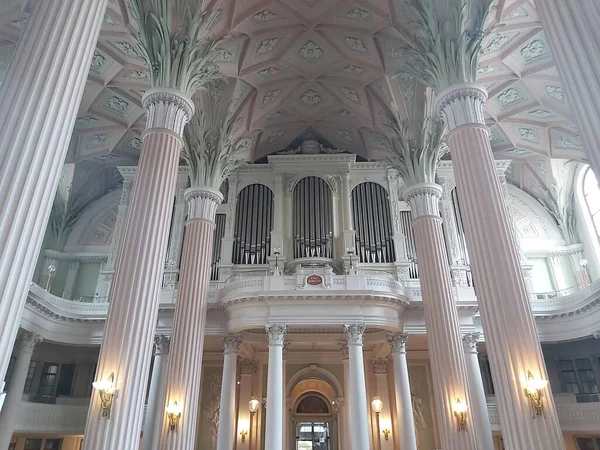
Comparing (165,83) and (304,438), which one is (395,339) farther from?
(165,83)

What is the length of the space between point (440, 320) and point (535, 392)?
5.34 metres

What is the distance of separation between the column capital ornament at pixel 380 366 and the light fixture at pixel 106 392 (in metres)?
14.6

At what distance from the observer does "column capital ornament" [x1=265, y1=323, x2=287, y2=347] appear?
15961 mm

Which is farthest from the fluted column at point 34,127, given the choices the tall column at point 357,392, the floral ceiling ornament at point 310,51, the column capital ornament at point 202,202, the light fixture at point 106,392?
the floral ceiling ornament at point 310,51

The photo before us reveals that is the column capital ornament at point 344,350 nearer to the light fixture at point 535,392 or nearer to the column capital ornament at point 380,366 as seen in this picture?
the column capital ornament at point 380,366

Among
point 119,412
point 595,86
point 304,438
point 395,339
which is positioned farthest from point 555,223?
point 119,412

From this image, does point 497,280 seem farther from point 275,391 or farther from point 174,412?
point 174,412

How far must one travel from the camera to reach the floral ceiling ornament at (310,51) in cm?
1778

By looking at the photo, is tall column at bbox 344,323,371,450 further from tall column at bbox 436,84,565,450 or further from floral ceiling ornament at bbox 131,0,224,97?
floral ceiling ornament at bbox 131,0,224,97

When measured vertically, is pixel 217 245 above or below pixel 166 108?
above

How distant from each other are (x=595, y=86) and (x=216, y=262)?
55.4ft

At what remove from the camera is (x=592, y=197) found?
19.9m

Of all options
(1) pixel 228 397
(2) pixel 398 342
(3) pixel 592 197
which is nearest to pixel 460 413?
(2) pixel 398 342

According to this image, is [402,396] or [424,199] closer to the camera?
[424,199]
